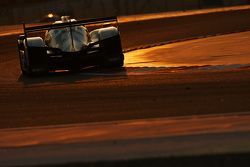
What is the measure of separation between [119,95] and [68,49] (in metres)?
6.26

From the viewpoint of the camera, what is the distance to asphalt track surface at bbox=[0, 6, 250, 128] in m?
10.9

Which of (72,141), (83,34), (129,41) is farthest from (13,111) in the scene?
(129,41)

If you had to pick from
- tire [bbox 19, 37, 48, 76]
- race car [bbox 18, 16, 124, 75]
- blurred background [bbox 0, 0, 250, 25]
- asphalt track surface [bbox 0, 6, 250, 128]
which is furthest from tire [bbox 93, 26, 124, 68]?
blurred background [bbox 0, 0, 250, 25]

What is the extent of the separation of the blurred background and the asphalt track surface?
50194 millimetres

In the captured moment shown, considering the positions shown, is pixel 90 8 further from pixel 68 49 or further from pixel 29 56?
pixel 29 56

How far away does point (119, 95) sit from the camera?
1334cm

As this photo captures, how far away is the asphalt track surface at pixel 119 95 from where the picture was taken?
10.9 meters

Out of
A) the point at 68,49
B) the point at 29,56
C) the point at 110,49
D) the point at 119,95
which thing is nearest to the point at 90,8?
the point at 110,49

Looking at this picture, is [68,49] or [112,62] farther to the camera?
[112,62]

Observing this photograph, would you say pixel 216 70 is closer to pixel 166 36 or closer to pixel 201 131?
pixel 201 131

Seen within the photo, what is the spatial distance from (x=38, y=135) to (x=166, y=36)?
26006mm

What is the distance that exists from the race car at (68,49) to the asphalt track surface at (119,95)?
0.31 m

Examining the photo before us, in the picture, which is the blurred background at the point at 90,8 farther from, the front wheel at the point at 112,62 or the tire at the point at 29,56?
the front wheel at the point at 112,62

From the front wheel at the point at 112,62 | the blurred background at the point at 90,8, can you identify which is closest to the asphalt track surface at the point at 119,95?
the front wheel at the point at 112,62
